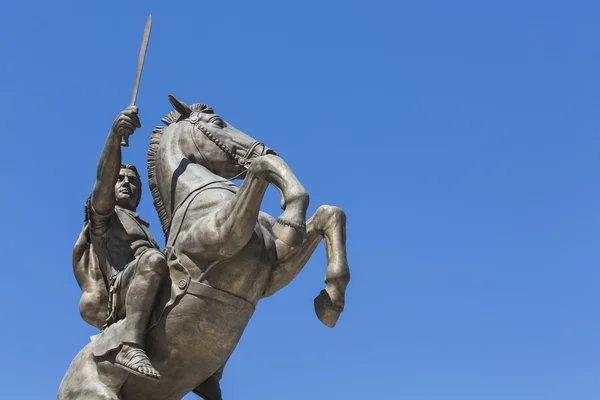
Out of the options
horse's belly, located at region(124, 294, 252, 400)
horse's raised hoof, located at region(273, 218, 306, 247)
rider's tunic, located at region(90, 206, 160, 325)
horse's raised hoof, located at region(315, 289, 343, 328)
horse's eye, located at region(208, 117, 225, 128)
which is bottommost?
horse's belly, located at region(124, 294, 252, 400)

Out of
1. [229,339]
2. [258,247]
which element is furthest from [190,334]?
[258,247]

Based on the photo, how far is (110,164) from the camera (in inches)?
411

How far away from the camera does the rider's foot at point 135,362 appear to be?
929 cm

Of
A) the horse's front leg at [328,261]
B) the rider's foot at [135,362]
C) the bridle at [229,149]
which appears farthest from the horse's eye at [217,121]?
the rider's foot at [135,362]

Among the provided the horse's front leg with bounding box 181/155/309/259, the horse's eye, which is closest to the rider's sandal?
the horse's front leg with bounding box 181/155/309/259

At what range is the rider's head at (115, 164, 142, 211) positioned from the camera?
11.2 meters

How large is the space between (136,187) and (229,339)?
7.58 feet

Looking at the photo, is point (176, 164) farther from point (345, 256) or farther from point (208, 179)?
point (345, 256)

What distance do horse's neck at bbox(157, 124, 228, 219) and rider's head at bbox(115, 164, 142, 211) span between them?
69 centimetres

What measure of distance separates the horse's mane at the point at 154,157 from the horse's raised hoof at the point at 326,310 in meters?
1.98

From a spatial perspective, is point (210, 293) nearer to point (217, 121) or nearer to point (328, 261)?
point (328, 261)

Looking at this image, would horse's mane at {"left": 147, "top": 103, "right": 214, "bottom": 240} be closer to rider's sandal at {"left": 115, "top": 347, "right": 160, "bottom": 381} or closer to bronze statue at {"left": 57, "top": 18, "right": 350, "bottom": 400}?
bronze statue at {"left": 57, "top": 18, "right": 350, "bottom": 400}

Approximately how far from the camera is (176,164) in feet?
34.4

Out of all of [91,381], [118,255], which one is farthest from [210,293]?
[118,255]
